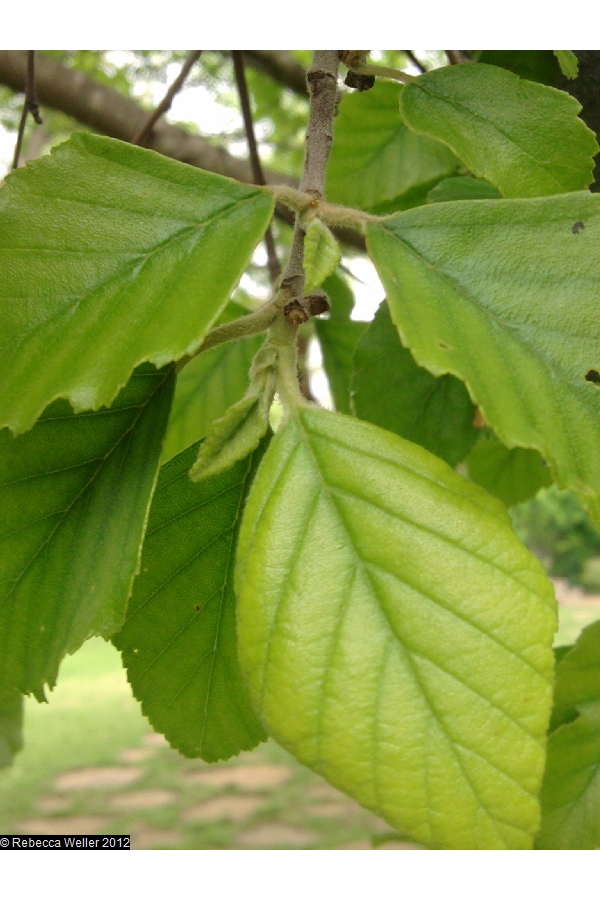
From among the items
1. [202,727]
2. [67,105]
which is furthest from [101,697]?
[202,727]

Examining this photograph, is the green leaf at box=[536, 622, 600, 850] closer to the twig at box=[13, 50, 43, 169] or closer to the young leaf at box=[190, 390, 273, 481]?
the young leaf at box=[190, 390, 273, 481]

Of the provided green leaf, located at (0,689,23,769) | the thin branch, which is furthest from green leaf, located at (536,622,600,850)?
the thin branch

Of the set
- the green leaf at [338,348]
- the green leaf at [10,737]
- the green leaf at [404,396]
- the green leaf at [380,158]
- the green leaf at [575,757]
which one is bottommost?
the green leaf at [575,757]

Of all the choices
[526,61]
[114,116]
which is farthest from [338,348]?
[114,116]

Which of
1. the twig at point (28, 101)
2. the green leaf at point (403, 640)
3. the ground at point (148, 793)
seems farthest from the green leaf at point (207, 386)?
the ground at point (148, 793)

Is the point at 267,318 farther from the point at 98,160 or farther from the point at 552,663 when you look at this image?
the point at 552,663

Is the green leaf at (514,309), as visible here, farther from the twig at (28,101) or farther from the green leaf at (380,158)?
the twig at (28,101)

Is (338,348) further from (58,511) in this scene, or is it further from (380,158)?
(58,511)
